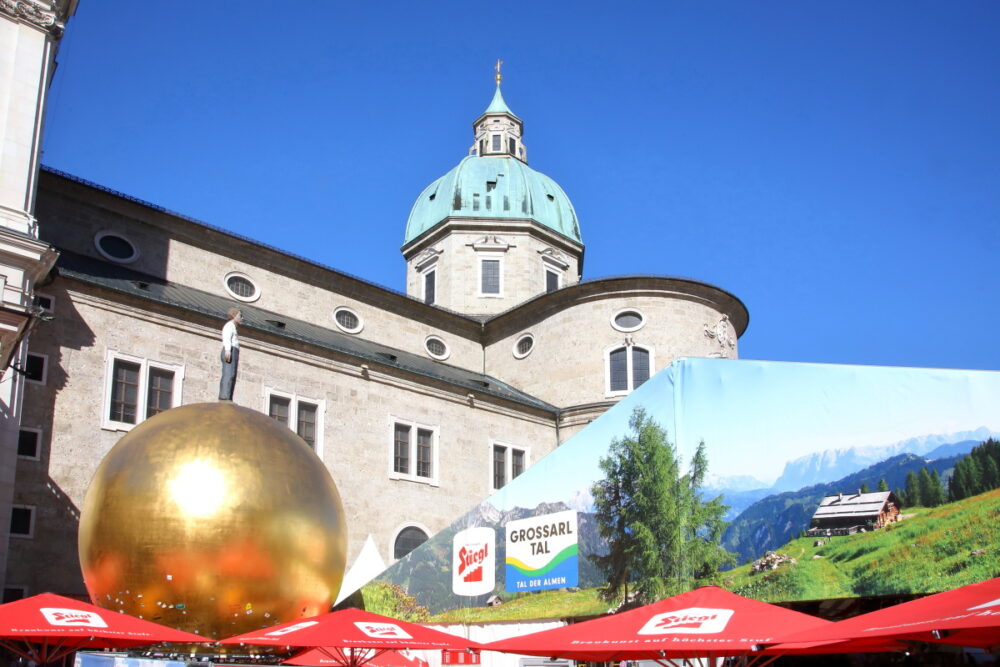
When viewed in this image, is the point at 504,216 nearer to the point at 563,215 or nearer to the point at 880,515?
the point at 563,215

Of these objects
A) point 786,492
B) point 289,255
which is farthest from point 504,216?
point 786,492

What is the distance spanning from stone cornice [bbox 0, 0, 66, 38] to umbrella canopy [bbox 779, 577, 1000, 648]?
22.6 meters

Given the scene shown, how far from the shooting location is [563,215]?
4606cm

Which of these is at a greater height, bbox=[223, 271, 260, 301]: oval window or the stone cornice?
the stone cornice

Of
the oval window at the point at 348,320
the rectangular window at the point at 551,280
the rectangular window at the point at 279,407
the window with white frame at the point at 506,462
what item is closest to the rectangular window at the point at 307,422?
the rectangular window at the point at 279,407

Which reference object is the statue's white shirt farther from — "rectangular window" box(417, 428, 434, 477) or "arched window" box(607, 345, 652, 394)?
"arched window" box(607, 345, 652, 394)

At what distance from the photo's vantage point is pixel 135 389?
24234mm

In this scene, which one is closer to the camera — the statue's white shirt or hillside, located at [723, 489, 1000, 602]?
hillside, located at [723, 489, 1000, 602]

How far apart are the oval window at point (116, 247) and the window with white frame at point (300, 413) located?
599cm

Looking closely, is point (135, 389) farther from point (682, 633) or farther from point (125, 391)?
point (682, 633)

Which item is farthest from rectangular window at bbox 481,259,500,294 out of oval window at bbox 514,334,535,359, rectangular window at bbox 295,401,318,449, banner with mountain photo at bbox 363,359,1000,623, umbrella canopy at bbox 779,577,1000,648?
umbrella canopy at bbox 779,577,1000,648

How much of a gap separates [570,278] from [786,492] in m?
31.5

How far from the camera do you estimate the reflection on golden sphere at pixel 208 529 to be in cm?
1171

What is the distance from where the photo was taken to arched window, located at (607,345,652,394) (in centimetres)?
3456
